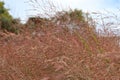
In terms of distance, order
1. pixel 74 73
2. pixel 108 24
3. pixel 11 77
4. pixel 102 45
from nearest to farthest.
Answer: pixel 74 73
pixel 11 77
pixel 102 45
pixel 108 24

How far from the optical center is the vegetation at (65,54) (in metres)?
1.93

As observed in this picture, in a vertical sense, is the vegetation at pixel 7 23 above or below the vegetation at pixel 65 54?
above

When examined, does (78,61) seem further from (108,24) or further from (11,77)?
(108,24)

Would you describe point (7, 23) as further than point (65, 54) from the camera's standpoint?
Yes

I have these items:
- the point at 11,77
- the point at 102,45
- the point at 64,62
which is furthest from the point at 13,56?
the point at 64,62

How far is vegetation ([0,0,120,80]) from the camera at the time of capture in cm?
193

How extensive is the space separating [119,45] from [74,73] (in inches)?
32.7

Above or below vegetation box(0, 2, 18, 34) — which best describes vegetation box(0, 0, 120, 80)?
below

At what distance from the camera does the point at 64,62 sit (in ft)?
6.39

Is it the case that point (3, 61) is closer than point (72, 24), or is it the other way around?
point (3, 61)

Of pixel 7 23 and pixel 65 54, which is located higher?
pixel 7 23

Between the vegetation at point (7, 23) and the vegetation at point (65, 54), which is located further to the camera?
the vegetation at point (7, 23)

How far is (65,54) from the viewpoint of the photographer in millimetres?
2354

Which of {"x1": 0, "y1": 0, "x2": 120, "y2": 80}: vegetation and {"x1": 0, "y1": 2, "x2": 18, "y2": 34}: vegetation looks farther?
{"x1": 0, "y1": 2, "x2": 18, "y2": 34}: vegetation
